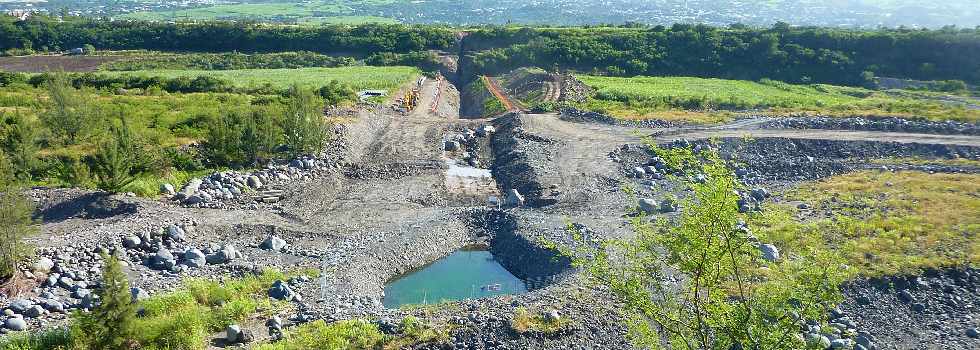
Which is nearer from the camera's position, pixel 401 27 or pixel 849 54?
pixel 849 54

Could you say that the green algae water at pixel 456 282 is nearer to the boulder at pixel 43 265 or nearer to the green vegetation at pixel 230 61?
the boulder at pixel 43 265

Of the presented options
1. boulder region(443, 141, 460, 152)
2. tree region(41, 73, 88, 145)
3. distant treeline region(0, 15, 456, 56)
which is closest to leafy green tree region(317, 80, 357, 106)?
boulder region(443, 141, 460, 152)

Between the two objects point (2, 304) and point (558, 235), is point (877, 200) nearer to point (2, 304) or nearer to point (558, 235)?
point (558, 235)

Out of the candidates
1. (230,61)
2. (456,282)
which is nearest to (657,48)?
(230,61)

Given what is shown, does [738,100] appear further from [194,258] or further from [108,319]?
[108,319]

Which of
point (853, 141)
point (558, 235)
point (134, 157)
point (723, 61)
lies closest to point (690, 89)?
point (723, 61)

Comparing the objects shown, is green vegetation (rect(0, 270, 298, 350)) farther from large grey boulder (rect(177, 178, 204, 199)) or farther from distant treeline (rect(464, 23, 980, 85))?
distant treeline (rect(464, 23, 980, 85))
